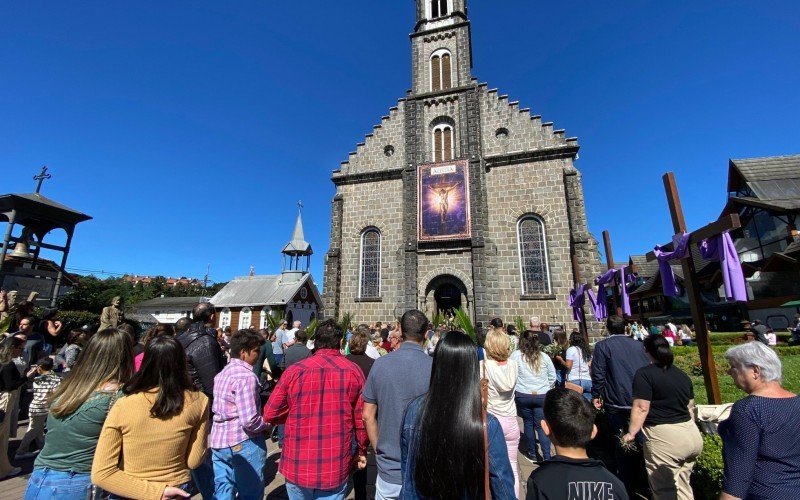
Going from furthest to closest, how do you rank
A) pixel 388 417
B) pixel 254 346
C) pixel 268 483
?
pixel 268 483 < pixel 254 346 < pixel 388 417

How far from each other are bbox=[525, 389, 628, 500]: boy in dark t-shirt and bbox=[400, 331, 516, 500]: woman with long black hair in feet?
0.62

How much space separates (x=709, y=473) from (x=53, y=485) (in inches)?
228

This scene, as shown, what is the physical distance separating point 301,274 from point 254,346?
28.2 m

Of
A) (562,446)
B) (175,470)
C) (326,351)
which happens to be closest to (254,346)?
(326,351)

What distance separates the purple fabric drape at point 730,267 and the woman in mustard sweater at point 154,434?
673 centimetres

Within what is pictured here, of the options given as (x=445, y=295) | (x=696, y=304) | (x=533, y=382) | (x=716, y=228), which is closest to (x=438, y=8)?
(x=445, y=295)

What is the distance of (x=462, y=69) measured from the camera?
763 inches

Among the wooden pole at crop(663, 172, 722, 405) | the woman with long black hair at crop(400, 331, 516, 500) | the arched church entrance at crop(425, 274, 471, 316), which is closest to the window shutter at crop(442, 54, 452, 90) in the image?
the arched church entrance at crop(425, 274, 471, 316)

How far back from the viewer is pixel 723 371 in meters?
10.9

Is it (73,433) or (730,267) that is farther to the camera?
(730,267)

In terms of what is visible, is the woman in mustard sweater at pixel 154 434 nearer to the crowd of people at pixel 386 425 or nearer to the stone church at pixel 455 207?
the crowd of people at pixel 386 425

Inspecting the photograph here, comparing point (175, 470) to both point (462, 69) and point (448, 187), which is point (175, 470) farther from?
point (462, 69)

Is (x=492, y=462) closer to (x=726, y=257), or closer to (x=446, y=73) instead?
(x=726, y=257)

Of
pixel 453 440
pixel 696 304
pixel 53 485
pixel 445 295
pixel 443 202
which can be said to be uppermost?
pixel 443 202
